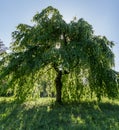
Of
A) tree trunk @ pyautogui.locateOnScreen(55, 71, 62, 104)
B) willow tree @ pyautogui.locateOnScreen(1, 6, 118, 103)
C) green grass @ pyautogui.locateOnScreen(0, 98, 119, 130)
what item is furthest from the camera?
tree trunk @ pyautogui.locateOnScreen(55, 71, 62, 104)

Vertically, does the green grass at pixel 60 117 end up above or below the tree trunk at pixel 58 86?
below

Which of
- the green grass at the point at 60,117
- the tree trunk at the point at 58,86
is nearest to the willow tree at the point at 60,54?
the tree trunk at the point at 58,86

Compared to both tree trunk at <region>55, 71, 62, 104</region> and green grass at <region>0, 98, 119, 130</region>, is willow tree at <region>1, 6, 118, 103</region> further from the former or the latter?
green grass at <region>0, 98, 119, 130</region>

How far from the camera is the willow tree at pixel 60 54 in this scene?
973cm

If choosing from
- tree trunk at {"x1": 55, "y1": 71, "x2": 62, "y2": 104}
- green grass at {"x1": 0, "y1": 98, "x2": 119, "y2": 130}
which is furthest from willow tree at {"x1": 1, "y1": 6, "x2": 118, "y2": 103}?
green grass at {"x1": 0, "y1": 98, "x2": 119, "y2": 130}

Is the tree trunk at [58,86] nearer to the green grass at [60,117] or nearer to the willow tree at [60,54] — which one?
the willow tree at [60,54]

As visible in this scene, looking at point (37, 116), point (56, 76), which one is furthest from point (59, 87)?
point (37, 116)

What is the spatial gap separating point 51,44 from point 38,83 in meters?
1.93

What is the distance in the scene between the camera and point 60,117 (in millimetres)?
8195

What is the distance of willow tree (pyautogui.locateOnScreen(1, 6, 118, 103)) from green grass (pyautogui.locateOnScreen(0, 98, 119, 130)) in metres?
0.87

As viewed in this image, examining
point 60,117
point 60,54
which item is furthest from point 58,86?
point 60,117

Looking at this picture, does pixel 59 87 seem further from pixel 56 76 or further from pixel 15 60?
pixel 15 60

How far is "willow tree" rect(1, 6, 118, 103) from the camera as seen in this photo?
973cm

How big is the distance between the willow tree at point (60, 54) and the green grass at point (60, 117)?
87 centimetres
